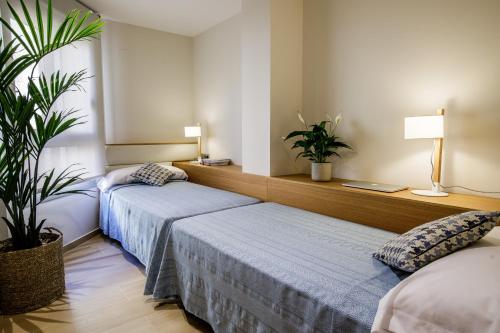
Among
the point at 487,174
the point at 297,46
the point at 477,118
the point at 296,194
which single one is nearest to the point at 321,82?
the point at 297,46

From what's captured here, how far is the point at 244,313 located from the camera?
135 centimetres

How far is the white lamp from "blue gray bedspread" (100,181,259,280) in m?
1.29

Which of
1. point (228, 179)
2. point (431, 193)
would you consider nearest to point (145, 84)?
point (228, 179)

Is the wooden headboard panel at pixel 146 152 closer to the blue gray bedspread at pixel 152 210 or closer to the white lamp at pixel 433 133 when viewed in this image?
the blue gray bedspread at pixel 152 210

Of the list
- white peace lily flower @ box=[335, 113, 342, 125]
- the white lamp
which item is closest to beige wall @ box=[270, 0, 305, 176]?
white peace lily flower @ box=[335, 113, 342, 125]

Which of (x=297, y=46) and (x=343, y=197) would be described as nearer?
(x=343, y=197)

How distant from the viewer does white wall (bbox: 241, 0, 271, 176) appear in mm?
2564

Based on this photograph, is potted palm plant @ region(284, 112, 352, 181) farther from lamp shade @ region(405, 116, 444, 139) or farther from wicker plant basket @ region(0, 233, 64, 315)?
wicker plant basket @ region(0, 233, 64, 315)

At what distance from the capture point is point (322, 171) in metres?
2.35

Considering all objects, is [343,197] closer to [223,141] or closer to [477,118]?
[477,118]

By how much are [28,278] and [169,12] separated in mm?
2864

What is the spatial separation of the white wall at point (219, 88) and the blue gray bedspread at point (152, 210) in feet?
2.69

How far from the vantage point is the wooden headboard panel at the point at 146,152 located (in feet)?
11.9

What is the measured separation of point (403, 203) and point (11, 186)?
2.28 m
